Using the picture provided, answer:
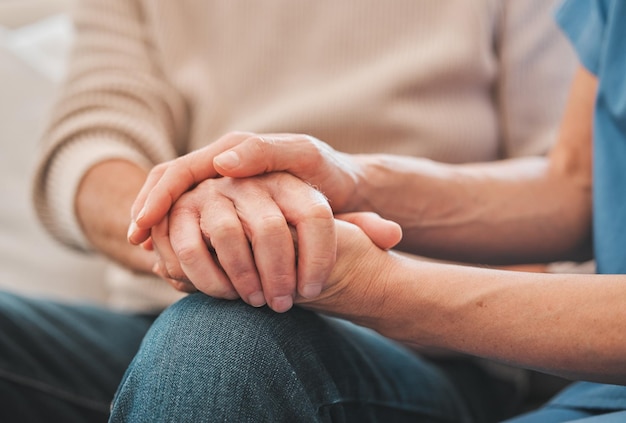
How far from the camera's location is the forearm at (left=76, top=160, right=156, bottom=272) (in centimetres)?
84

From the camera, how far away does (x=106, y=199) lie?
2.83 feet

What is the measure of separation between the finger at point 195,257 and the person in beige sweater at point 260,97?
269 millimetres

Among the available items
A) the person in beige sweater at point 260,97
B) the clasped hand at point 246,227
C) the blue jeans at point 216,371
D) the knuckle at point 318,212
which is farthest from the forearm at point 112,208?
the knuckle at point 318,212

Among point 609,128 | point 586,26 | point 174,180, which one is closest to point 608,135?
point 609,128

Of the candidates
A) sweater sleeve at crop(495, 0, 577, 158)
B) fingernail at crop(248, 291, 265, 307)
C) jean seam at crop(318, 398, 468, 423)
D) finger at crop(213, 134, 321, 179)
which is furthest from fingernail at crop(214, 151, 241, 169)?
sweater sleeve at crop(495, 0, 577, 158)

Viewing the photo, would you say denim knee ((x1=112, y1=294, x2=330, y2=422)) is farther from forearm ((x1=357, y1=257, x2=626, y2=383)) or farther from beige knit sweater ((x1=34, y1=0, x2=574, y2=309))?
beige knit sweater ((x1=34, y1=0, x2=574, y2=309))

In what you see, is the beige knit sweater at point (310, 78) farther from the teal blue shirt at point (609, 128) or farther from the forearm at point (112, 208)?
the teal blue shirt at point (609, 128)

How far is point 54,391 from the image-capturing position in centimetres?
80

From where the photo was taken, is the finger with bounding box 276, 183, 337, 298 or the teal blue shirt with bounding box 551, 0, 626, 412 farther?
the teal blue shirt with bounding box 551, 0, 626, 412

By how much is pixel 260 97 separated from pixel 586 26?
46cm

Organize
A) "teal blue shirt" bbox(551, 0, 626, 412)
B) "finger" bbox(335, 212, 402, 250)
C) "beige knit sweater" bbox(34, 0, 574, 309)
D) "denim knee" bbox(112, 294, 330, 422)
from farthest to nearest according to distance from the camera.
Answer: "beige knit sweater" bbox(34, 0, 574, 309), "teal blue shirt" bbox(551, 0, 626, 412), "finger" bbox(335, 212, 402, 250), "denim knee" bbox(112, 294, 330, 422)

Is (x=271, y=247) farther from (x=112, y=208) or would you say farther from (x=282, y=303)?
(x=112, y=208)

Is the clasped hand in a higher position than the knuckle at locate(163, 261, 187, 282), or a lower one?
Answer: higher

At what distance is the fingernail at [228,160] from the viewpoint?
58 centimetres
